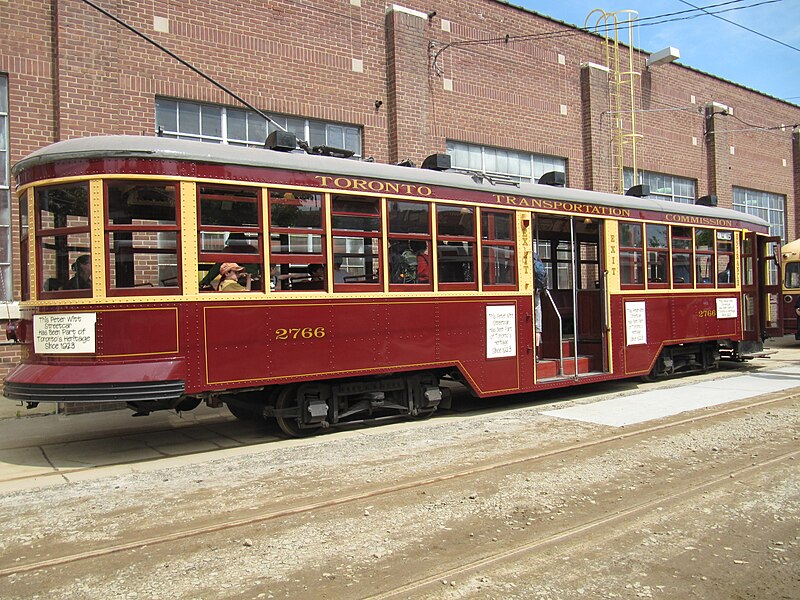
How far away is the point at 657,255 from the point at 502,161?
224 inches

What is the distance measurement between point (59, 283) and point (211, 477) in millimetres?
2565

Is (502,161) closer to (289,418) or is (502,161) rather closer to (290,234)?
(290,234)

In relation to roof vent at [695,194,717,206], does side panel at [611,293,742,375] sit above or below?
below

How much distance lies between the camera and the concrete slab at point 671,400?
807 centimetres

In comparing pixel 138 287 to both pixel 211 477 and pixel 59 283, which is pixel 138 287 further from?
pixel 211 477

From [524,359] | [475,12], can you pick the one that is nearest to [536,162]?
[475,12]

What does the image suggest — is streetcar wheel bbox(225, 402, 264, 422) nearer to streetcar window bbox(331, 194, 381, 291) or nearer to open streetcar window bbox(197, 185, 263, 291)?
open streetcar window bbox(197, 185, 263, 291)

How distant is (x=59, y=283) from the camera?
6.43 meters

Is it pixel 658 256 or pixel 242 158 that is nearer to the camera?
pixel 242 158

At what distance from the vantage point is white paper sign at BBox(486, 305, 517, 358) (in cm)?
852

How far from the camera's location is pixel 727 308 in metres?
12.0

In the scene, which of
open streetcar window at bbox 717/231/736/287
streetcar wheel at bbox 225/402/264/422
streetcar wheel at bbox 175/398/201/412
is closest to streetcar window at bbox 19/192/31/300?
streetcar wheel at bbox 175/398/201/412

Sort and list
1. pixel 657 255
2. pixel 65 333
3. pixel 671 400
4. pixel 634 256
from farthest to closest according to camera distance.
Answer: pixel 657 255 < pixel 634 256 < pixel 671 400 < pixel 65 333

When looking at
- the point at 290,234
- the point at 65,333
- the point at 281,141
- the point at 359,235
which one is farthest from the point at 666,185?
the point at 65,333
